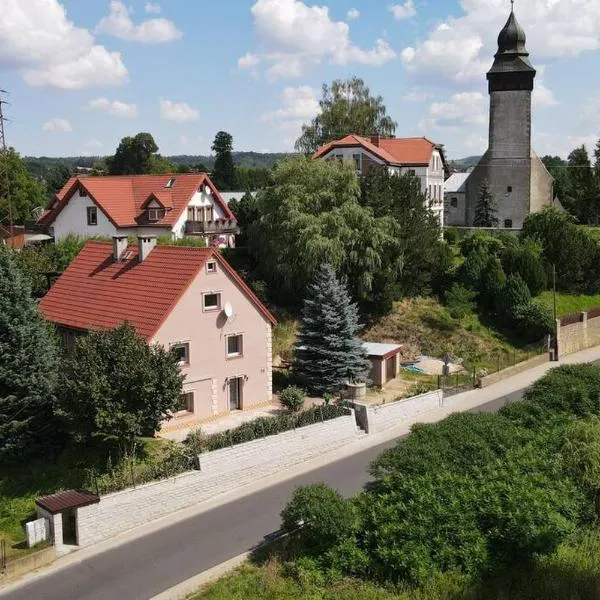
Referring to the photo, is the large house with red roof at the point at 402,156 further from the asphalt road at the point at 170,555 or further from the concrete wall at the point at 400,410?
the asphalt road at the point at 170,555

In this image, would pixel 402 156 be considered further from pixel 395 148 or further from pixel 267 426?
pixel 267 426

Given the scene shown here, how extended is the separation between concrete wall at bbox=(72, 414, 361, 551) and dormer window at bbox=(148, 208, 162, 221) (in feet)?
66.0

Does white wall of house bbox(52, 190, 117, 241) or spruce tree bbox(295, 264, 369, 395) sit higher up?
white wall of house bbox(52, 190, 117, 241)

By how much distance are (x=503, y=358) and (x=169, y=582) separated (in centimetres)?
2433

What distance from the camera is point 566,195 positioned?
8288cm

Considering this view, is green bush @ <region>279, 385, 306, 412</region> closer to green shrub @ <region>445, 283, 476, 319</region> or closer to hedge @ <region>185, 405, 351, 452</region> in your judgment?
hedge @ <region>185, 405, 351, 452</region>

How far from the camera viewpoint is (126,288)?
2712cm

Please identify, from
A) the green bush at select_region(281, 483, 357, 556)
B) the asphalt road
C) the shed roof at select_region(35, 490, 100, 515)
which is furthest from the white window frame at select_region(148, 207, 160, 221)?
the green bush at select_region(281, 483, 357, 556)

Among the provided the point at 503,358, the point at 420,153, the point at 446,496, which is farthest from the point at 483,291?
the point at 446,496

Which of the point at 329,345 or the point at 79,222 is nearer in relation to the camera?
the point at 329,345

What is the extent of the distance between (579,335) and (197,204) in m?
23.1

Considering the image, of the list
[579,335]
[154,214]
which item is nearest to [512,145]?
[579,335]

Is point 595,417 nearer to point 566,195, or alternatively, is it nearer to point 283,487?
point 283,487

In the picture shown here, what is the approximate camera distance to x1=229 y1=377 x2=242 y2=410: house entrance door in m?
27.4
